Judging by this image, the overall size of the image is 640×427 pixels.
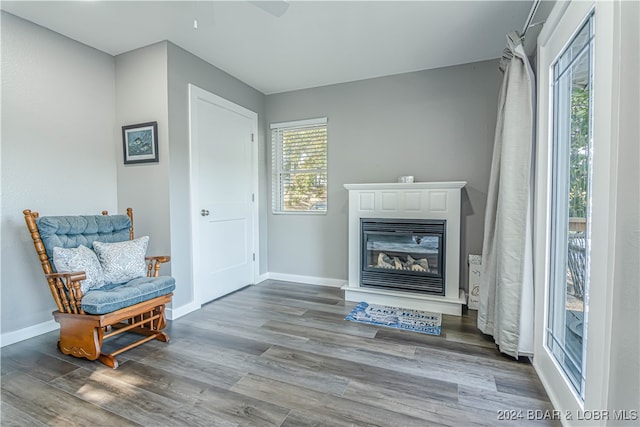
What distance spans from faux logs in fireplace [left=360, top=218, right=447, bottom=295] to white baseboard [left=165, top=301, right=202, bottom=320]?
1.74 meters

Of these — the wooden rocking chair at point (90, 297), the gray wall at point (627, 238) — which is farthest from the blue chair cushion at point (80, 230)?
the gray wall at point (627, 238)

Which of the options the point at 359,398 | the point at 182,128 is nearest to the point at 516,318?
the point at 359,398

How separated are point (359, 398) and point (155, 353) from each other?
4.91 ft

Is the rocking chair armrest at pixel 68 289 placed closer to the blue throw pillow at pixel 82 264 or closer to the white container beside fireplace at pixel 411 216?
the blue throw pillow at pixel 82 264

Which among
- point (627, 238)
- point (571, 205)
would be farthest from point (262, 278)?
point (627, 238)

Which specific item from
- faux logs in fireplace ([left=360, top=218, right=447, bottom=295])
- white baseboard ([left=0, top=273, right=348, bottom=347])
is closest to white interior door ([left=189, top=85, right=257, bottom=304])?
white baseboard ([left=0, top=273, right=348, bottom=347])

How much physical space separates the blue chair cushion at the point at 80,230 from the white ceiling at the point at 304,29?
1600 millimetres

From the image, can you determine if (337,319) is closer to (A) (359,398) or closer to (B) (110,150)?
(A) (359,398)

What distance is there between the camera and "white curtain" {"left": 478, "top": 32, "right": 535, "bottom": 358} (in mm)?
1965

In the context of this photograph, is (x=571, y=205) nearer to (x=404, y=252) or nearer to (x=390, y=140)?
(x=404, y=252)

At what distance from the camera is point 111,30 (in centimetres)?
252

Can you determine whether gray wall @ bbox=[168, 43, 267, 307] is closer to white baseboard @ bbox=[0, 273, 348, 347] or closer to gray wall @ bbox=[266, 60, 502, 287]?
white baseboard @ bbox=[0, 273, 348, 347]

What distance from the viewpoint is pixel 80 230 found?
2.35 metres

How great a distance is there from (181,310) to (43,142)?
1.85 meters
